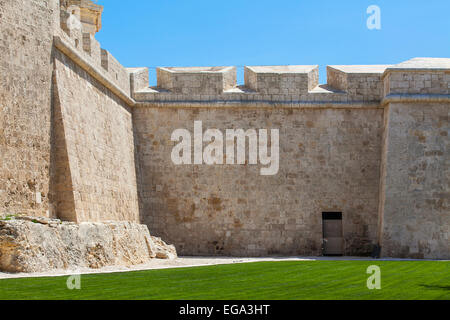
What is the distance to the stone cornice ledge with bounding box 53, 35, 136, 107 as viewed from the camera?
13.1 meters

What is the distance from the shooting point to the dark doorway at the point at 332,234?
1809 cm

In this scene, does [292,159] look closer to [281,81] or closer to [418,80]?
[281,81]

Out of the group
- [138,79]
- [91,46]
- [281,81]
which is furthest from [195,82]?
[91,46]

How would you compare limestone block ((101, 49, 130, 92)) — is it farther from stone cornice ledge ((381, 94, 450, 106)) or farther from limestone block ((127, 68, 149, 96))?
stone cornice ledge ((381, 94, 450, 106))

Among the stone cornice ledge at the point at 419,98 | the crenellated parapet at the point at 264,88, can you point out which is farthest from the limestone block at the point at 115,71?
the stone cornice ledge at the point at 419,98

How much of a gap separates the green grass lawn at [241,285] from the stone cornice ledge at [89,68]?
16.7 ft

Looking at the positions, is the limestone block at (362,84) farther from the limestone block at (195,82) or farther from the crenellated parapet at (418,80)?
the limestone block at (195,82)

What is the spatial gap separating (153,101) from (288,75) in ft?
12.8

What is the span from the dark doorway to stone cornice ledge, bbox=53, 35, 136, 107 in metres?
6.29

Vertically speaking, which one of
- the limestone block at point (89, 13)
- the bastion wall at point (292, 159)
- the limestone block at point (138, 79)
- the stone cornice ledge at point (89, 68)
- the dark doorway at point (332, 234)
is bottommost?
the dark doorway at point (332, 234)

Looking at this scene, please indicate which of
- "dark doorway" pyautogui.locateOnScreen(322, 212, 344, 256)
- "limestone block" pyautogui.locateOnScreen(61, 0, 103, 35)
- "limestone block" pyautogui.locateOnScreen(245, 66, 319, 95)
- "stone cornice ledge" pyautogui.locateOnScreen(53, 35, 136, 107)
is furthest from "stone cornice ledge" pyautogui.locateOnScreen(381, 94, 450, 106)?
"limestone block" pyautogui.locateOnScreen(61, 0, 103, 35)
